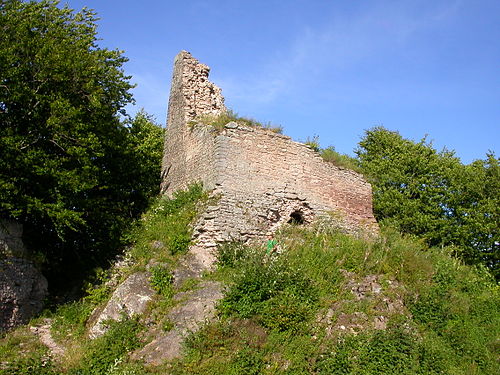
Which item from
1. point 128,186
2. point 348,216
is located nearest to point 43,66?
point 128,186

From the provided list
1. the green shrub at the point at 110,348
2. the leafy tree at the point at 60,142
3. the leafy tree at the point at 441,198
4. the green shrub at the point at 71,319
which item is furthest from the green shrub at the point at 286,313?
the leafy tree at the point at 441,198

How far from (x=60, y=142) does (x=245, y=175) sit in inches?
184

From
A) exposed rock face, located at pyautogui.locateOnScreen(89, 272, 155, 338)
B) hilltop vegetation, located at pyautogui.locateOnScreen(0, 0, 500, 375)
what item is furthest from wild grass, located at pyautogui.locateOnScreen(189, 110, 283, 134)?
exposed rock face, located at pyautogui.locateOnScreen(89, 272, 155, 338)

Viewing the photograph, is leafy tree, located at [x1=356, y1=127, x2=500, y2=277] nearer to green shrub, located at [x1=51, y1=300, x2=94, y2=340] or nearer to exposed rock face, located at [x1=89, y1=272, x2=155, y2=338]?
exposed rock face, located at [x1=89, y1=272, x2=155, y2=338]

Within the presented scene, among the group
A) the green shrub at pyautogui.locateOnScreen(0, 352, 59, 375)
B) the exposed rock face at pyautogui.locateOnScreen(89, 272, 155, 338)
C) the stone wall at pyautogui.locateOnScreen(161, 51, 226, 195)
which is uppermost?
the stone wall at pyautogui.locateOnScreen(161, 51, 226, 195)

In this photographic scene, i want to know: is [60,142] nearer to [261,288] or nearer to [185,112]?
[185,112]

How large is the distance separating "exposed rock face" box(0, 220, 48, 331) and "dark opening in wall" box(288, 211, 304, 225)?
6385 mm

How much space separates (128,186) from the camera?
49.9ft

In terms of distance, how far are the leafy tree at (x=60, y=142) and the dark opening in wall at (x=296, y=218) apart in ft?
14.9

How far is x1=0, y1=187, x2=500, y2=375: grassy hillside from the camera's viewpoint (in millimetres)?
8320

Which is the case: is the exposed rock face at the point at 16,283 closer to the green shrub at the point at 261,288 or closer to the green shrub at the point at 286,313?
the green shrub at the point at 261,288

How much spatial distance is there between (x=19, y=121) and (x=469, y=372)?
11253 millimetres

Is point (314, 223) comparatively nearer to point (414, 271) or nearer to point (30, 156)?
point (414, 271)

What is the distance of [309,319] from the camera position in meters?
9.11
